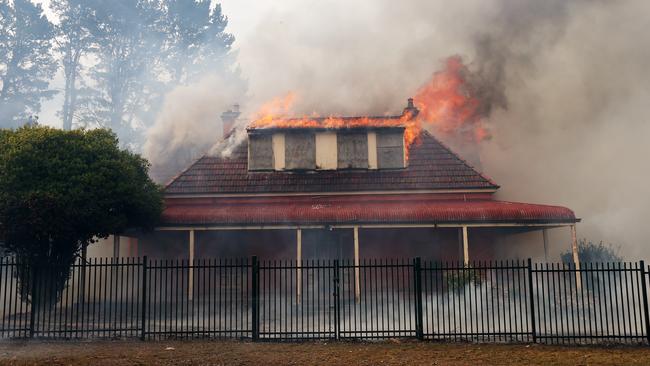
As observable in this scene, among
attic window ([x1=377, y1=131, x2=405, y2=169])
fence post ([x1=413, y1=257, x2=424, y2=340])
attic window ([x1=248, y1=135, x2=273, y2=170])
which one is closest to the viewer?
fence post ([x1=413, y1=257, x2=424, y2=340])

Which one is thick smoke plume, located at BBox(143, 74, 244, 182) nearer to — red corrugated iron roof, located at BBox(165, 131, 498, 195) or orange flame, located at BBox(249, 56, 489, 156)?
orange flame, located at BBox(249, 56, 489, 156)

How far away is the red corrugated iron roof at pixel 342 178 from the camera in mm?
21969

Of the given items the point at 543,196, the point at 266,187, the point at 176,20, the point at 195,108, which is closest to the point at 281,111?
the point at 266,187

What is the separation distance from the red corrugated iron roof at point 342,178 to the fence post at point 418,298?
1007 centimetres

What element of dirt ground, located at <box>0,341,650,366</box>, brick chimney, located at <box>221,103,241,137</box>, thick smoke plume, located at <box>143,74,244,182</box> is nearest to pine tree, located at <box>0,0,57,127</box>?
thick smoke plume, located at <box>143,74,244,182</box>

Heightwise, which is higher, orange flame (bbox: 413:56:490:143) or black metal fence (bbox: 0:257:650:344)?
orange flame (bbox: 413:56:490:143)

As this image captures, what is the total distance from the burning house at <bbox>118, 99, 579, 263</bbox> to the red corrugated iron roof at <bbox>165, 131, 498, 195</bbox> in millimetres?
45

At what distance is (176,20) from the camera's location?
4612 centimetres

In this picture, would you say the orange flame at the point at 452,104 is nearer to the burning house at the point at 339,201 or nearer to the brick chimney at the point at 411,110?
the brick chimney at the point at 411,110

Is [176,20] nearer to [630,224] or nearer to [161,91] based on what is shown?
[161,91]

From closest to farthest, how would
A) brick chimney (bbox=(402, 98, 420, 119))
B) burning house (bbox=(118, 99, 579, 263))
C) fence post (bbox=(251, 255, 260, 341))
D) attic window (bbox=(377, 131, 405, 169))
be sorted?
fence post (bbox=(251, 255, 260, 341)), burning house (bbox=(118, 99, 579, 263)), attic window (bbox=(377, 131, 405, 169)), brick chimney (bbox=(402, 98, 420, 119))

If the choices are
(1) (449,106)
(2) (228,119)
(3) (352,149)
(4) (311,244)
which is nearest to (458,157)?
(1) (449,106)

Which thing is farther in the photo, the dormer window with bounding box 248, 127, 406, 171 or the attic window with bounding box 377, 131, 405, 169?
the dormer window with bounding box 248, 127, 406, 171

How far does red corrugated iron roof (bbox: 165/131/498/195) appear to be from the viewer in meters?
22.0
